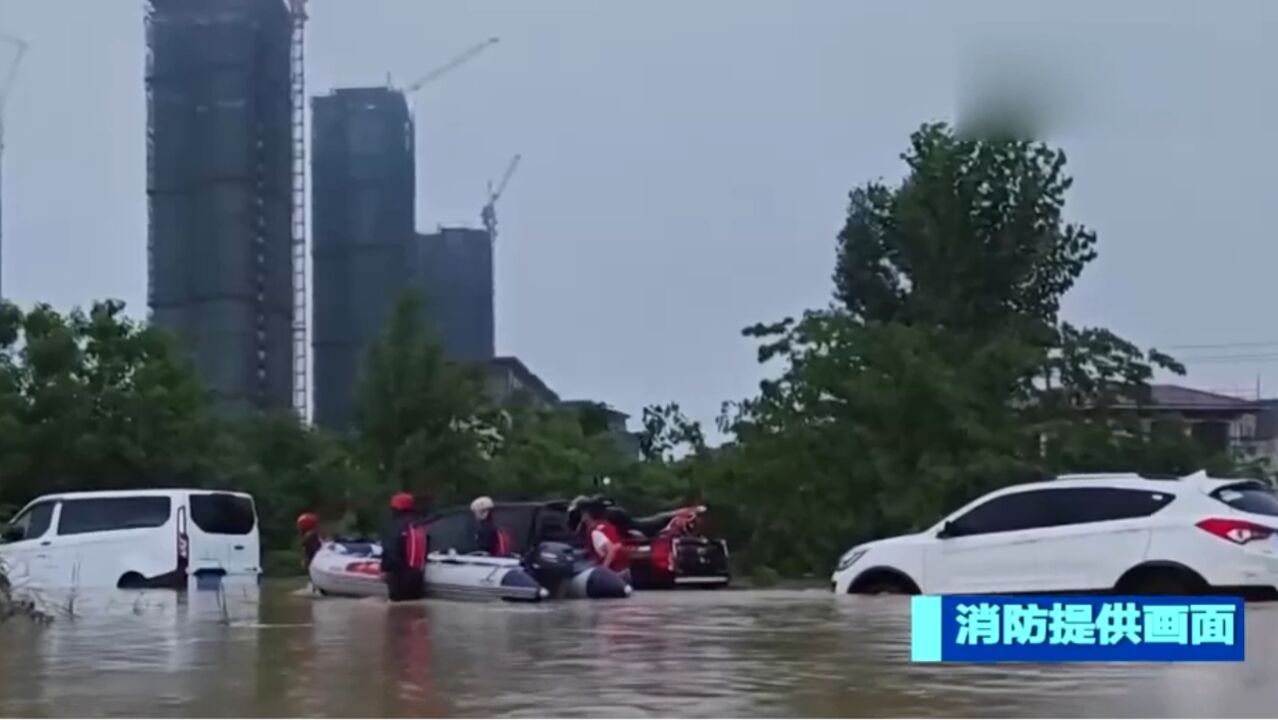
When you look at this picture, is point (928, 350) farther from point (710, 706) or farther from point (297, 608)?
point (710, 706)

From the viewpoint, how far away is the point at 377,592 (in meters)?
21.8

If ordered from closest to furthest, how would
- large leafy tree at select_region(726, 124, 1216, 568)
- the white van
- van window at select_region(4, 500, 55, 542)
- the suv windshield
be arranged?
the suv windshield < the white van < van window at select_region(4, 500, 55, 542) < large leafy tree at select_region(726, 124, 1216, 568)

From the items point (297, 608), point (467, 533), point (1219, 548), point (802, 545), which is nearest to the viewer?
point (1219, 548)

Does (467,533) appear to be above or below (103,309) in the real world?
below

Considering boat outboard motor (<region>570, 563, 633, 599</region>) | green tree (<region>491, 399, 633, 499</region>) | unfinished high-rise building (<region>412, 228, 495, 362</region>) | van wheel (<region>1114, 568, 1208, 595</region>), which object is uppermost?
unfinished high-rise building (<region>412, 228, 495, 362</region>)

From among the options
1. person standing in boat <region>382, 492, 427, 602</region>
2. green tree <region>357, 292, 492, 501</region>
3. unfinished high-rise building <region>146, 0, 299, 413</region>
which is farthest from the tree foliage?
person standing in boat <region>382, 492, 427, 602</region>

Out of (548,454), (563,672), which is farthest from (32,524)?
(548,454)

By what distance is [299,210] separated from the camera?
5356 centimetres

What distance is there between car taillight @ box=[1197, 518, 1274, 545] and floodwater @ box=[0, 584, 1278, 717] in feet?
2.86

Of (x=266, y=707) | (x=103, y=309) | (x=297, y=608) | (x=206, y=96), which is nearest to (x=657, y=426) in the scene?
(x=206, y=96)

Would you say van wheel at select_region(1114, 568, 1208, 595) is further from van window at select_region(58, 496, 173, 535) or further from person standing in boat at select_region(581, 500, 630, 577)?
van window at select_region(58, 496, 173, 535)

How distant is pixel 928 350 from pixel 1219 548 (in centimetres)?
1724

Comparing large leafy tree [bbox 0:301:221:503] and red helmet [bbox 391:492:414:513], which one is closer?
red helmet [bbox 391:492:414:513]

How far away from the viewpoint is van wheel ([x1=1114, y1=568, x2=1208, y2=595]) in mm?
16609
